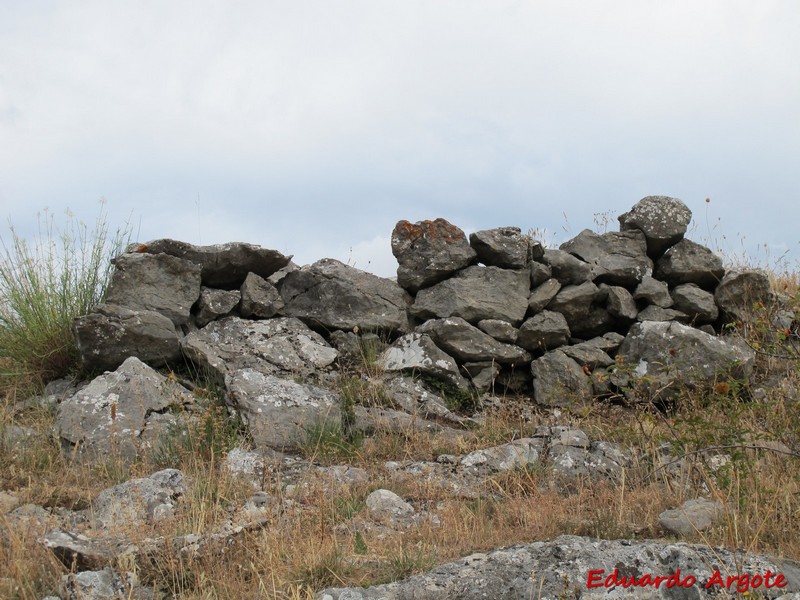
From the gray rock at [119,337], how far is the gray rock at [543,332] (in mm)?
3483

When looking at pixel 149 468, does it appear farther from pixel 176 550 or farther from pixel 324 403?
pixel 176 550

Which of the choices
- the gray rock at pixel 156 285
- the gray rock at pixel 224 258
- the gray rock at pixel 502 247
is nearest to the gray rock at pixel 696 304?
the gray rock at pixel 502 247

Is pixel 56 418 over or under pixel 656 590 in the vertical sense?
over

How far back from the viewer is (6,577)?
389 centimetres

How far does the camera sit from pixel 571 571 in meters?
3.55

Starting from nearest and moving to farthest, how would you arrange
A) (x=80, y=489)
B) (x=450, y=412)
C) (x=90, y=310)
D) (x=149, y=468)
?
(x=80, y=489) → (x=149, y=468) → (x=450, y=412) → (x=90, y=310)

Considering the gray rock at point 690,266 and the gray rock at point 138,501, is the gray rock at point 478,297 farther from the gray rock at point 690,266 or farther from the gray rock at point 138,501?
the gray rock at point 138,501

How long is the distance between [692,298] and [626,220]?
1.18 metres

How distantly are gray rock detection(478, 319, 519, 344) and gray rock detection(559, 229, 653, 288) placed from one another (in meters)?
1.26

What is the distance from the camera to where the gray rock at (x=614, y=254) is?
9.05m

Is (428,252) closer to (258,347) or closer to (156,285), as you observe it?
(258,347)

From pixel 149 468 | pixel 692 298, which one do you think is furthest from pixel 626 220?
pixel 149 468

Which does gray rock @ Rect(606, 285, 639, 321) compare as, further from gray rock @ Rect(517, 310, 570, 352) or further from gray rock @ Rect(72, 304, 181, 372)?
gray rock @ Rect(72, 304, 181, 372)

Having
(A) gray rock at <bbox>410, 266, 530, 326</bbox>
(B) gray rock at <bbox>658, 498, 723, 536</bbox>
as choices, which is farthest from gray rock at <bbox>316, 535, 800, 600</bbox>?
(A) gray rock at <bbox>410, 266, 530, 326</bbox>
